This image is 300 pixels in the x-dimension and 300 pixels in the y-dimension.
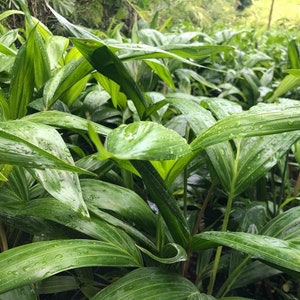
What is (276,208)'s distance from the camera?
815mm

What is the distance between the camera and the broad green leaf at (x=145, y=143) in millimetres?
340

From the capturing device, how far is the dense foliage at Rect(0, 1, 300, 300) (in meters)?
0.40

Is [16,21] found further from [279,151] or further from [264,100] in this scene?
[279,151]

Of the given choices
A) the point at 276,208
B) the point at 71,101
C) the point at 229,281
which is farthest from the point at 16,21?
the point at 229,281

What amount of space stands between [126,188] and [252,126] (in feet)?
0.85

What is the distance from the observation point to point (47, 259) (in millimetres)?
397

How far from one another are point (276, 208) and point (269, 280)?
15 centimetres

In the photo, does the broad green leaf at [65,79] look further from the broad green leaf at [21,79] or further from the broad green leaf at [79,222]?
the broad green leaf at [79,222]

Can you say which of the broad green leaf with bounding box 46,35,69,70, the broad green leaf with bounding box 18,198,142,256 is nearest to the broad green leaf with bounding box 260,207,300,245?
the broad green leaf with bounding box 18,198,142,256

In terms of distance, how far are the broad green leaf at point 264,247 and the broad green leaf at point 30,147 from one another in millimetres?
180

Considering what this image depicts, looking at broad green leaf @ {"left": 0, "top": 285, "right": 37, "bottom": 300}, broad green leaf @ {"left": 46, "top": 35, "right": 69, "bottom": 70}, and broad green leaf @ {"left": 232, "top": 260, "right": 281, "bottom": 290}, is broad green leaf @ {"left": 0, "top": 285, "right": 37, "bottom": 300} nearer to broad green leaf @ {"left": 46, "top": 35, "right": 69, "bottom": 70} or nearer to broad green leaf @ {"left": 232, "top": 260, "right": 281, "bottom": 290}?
broad green leaf @ {"left": 232, "top": 260, "right": 281, "bottom": 290}

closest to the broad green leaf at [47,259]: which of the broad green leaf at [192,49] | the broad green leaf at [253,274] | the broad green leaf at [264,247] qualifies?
the broad green leaf at [264,247]

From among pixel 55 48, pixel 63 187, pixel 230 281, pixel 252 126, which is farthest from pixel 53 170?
pixel 55 48

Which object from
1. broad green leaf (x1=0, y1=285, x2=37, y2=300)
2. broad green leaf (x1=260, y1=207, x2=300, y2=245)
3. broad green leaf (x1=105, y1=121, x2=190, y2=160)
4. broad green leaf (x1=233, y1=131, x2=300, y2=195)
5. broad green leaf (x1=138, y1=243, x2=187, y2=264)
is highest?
broad green leaf (x1=105, y1=121, x2=190, y2=160)
